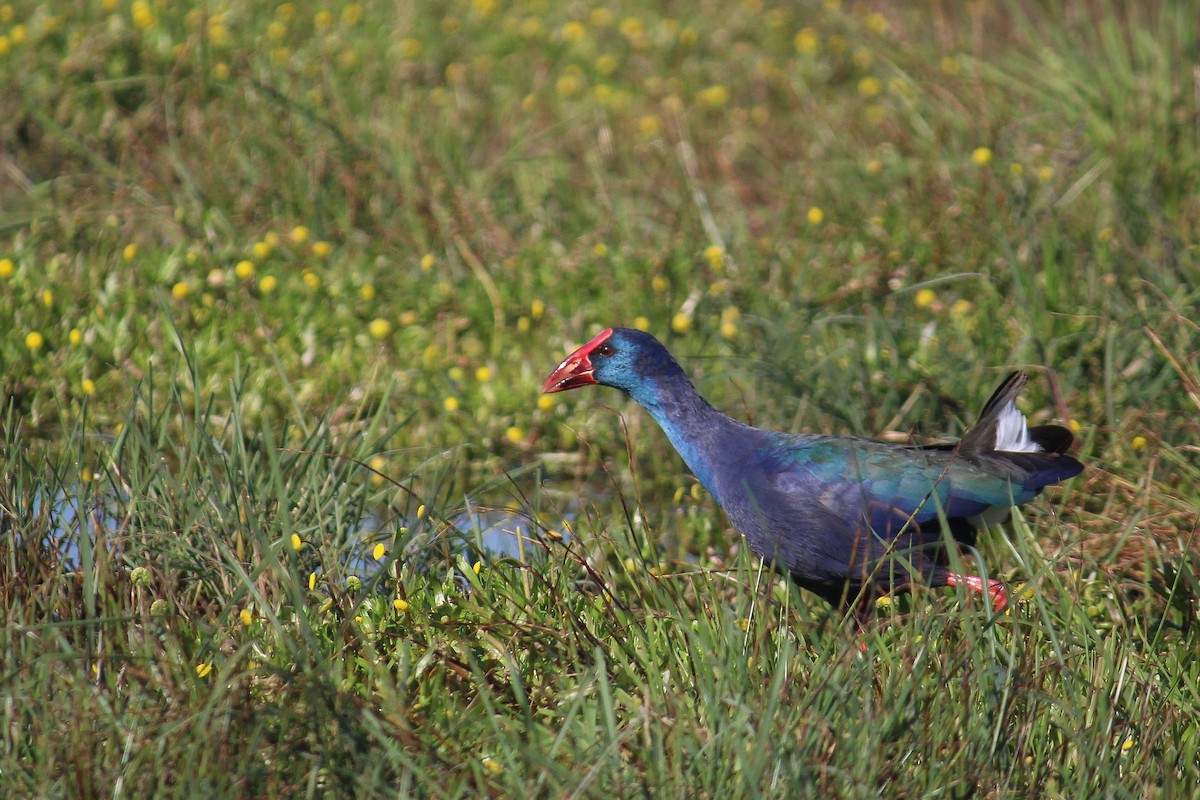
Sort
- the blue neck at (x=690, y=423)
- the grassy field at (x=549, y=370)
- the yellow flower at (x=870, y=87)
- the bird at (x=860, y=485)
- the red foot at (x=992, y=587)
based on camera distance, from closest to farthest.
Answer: the grassy field at (x=549, y=370), the red foot at (x=992, y=587), the bird at (x=860, y=485), the blue neck at (x=690, y=423), the yellow flower at (x=870, y=87)

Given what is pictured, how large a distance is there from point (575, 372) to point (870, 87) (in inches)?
150

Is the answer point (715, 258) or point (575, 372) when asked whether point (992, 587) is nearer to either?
point (575, 372)

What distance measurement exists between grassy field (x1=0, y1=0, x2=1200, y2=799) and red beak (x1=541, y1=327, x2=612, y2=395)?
0.14m

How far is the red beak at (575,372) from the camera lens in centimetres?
361

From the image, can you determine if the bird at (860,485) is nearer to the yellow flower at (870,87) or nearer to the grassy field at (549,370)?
the grassy field at (549,370)

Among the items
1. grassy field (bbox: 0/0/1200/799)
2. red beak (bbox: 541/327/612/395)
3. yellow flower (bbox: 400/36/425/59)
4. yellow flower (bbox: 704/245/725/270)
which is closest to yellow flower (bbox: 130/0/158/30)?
grassy field (bbox: 0/0/1200/799)

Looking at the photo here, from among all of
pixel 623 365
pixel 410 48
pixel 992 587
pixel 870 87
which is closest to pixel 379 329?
pixel 623 365

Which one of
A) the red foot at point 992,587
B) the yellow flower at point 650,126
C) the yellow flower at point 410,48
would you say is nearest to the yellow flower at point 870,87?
the yellow flower at point 650,126

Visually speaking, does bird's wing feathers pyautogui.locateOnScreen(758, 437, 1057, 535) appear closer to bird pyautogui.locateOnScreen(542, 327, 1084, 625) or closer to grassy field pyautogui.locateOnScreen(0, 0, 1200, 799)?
bird pyautogui.locateOnScreen(542, 327, 1084, 625)

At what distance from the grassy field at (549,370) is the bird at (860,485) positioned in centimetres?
15

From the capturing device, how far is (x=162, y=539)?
10.0ft

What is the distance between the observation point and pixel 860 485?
3209 millimetres

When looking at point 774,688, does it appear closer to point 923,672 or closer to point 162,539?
point 923,672

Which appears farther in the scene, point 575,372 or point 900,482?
point 575,372
